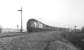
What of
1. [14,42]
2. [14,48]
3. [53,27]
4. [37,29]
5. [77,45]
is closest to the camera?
[14,48]

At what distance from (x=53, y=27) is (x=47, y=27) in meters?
1.89

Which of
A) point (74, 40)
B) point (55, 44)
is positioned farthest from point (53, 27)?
point (55, 44)

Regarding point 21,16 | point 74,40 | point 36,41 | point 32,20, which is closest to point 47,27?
point 32,20

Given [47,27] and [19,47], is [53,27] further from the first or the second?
[19,47]

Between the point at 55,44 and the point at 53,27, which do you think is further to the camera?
the point at 53,27

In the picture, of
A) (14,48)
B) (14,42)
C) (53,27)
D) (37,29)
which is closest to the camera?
(14,48)

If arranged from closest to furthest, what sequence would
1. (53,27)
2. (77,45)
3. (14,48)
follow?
(14,48)
(77,45)
(53,27)

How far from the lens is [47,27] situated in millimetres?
28906

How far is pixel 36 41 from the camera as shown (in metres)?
11.0

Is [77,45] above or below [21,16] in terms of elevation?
below

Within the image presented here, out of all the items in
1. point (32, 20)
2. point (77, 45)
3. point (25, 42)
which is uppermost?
point (32, 20)

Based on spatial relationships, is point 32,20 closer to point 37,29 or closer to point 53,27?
point 37,29

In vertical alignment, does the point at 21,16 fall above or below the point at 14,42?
above

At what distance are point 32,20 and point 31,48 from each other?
18001 mm
